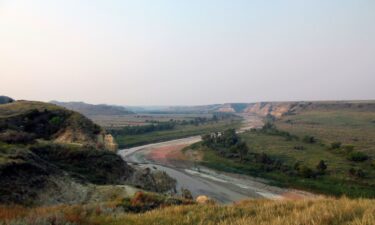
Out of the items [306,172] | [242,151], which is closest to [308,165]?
[306,172]

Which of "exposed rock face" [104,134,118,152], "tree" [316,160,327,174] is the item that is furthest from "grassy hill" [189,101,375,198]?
"exposed rock face" [104,134,118,152]

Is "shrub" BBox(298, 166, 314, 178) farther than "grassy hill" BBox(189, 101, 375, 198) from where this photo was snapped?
Yes

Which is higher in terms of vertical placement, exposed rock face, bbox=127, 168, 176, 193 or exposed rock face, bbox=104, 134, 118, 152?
exposed rock face, bbox=104, 134, 118, 152

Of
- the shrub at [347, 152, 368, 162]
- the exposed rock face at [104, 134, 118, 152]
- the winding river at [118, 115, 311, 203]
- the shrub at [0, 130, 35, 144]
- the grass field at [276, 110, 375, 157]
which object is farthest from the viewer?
the grass field at [276, 110, 375, 157]

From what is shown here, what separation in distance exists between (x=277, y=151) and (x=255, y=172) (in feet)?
48.0

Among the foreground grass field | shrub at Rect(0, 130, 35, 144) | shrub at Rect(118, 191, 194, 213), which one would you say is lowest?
shrub at Rect(118, 191, 194, 213)

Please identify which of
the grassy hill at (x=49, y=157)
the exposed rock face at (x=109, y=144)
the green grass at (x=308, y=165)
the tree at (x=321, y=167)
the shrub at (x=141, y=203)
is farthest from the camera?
the tree at (x=321, y=167)

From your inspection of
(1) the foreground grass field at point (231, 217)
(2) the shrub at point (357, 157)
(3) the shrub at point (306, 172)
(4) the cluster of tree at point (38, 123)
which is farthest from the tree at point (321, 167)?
(1) the foreground grass field at point (231, 217)

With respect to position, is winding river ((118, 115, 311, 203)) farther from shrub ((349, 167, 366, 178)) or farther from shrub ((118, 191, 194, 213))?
shrub ((118, 191, 194, 213))

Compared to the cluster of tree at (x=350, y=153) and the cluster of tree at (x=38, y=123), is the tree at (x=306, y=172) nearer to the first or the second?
the cluster of tree at (x=350, y=153)

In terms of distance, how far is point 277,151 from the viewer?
63.4 meters

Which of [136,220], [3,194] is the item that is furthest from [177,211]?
[3,194]

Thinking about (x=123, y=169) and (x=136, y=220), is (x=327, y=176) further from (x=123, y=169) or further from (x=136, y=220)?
(x=136, y=220)

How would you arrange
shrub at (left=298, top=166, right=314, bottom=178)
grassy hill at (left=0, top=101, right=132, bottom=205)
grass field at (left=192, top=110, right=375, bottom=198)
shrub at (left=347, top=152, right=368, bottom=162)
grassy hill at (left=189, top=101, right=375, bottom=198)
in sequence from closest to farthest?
grassy hill at (left=0, top=101, right=132, bottom=205)
grass field at (left=192, top=110, right=375, bottom=198)
grassy hill at (left=189, top=101, right=375, bottom=198)
shrub at (left=298, top=166, right=314, bottom=178)
shrub at (left=347, top=152, right=368, bottom=162)
